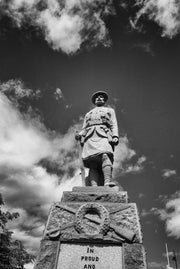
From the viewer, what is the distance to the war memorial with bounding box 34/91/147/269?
395cm

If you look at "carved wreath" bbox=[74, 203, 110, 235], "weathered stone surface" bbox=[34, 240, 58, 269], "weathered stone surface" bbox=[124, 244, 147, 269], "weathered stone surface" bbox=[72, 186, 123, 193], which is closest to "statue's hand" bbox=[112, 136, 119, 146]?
"weathered stone surface" bbox=[72, 186, 123, 193]

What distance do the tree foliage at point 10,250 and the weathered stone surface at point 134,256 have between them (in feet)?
34.6

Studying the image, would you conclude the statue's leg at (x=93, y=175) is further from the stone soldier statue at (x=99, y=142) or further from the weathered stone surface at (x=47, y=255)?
the weathered stone surface at (x=47, y=255)

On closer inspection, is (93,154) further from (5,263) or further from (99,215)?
(5,263)

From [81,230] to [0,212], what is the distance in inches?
467

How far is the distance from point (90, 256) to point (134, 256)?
783mm

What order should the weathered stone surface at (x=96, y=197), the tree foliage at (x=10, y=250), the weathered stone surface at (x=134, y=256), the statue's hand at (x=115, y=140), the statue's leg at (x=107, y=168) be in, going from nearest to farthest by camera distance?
the weathered stone surface at (x=134, y=256) → the weathered stone surface at (x=96, y=197) → the statue's leg at (x=107, y=168) → the statue's hand at (x=115, y=140) → the tree foliage at (x=10, y=250)

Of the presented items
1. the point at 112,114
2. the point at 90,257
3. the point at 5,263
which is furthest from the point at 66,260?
the point at 5,263

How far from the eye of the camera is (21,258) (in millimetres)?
13062

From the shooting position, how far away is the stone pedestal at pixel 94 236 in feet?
12.9

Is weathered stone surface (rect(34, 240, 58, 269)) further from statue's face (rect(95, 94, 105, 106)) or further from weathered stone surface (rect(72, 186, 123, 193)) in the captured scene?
statue's face (rect(95, 94, 105, 106))

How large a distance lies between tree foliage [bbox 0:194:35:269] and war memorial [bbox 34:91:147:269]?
9689 mm

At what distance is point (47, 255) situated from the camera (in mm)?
4066

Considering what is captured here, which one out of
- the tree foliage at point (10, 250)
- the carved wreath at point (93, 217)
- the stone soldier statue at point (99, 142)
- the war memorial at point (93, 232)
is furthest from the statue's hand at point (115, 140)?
the tree foliage at point (10, 250)
